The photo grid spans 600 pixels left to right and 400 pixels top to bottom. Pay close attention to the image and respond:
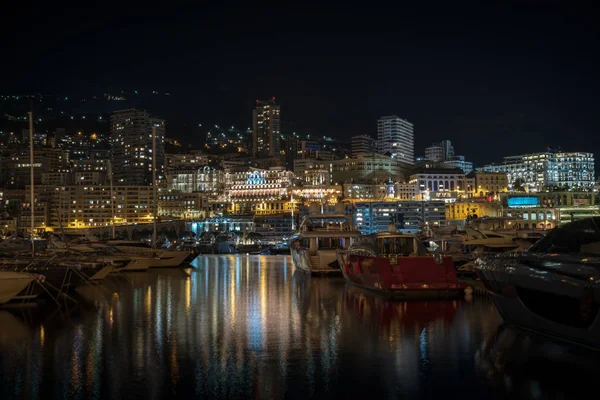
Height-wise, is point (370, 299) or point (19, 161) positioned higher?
point (19, 161)

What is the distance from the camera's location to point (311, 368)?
26.9 ft

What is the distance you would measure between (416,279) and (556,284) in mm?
6696

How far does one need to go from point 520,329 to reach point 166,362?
5.71 metres

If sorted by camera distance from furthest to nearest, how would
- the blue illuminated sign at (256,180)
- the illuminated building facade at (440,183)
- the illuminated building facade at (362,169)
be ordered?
the illuminated building facade at (362,169), the blue illuminated sign at (256,180), the illuminated building facade at (440,183)

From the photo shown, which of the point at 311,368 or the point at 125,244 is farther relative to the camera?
the point at 125,244

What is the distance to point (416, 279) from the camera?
1530 centimetres

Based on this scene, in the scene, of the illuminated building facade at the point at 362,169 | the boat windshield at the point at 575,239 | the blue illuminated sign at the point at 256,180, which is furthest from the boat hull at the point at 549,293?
the illuminated building facade at the point at 362,169

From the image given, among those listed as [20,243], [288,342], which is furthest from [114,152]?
[288,342]

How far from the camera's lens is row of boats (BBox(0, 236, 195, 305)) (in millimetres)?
14523

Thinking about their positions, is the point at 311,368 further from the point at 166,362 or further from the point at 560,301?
the point at 560,301

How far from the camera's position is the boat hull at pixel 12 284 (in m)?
14.4

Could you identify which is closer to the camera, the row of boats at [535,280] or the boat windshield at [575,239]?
the row of boats at [535,280]

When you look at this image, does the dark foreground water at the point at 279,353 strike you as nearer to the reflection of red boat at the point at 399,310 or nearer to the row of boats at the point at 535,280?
the reflection of red boat at the point at 399,310

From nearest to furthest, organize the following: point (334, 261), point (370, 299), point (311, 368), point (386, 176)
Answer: point (311, 368)
point (370, 299)
point (334, 261)
point (386, 176)
